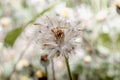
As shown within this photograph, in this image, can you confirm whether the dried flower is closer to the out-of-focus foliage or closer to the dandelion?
the dandelion

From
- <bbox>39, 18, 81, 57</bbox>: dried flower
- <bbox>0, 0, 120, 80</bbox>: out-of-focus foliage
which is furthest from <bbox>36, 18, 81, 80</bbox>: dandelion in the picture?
<bbox>0, 0, 120, 80</bbox>: out-of-focus foliage

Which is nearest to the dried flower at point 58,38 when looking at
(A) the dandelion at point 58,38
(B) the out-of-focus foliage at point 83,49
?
(A) the dandelion at point 58,38

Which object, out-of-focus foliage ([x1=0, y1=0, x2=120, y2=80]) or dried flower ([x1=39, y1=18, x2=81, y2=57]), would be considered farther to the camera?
out-of-focus foliage ([x1=0, y1=0, x2=120, y2=80])

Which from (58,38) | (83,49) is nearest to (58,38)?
(58,38)

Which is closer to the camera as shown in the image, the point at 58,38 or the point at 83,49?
the point at 58,38

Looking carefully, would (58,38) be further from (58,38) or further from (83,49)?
(83,49)

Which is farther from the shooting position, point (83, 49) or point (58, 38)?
point (83, 49)

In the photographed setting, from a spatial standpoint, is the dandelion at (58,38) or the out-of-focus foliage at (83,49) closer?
the dandelion at (58,38)

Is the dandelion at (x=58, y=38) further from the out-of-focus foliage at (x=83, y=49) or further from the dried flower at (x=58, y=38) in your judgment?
the out-of-focus foliage at (x=83, y=49)

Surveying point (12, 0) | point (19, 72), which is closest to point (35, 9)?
point (12, 0)
